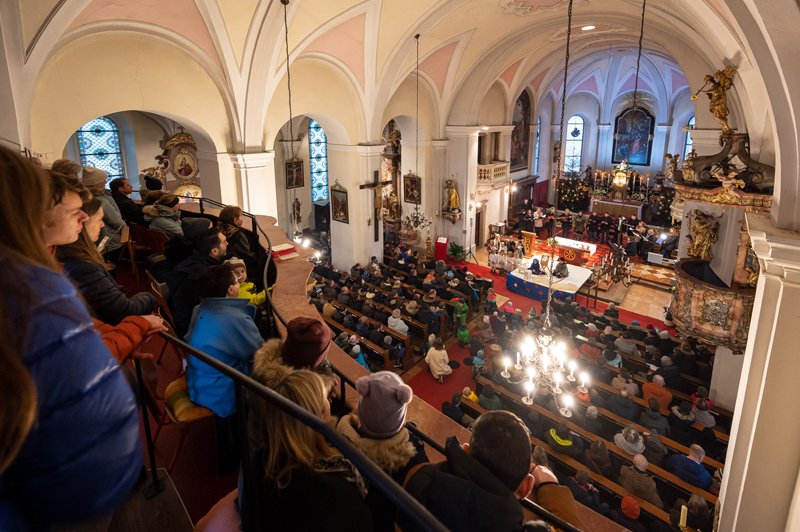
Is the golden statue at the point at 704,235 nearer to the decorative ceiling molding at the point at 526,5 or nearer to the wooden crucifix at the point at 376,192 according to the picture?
the decorative ceiling molding at the point at 526,5

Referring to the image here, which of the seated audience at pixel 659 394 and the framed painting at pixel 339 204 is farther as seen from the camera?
the framed painting at pixel 339 204

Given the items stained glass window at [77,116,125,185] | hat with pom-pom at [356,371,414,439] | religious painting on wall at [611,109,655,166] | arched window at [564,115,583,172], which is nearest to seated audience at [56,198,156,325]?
hat with pom-pom at [356,371,414,439]

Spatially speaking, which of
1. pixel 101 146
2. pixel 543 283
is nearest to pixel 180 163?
pixel 101 146

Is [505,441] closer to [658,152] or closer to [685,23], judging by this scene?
[685,23]

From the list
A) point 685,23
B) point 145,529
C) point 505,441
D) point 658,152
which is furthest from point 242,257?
point 658,152

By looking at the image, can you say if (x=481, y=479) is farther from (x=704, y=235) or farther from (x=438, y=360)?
(x=704, y=235)

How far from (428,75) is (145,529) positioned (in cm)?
1559

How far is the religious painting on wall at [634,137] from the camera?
2681 cm

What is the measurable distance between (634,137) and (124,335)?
3050cm

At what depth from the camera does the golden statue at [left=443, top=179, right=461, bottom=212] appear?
18375mm

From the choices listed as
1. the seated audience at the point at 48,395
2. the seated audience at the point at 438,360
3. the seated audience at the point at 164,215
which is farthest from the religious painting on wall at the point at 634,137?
the seated audience at the point at 48,395

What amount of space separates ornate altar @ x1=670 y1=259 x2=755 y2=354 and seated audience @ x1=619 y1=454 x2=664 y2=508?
7.51 feet

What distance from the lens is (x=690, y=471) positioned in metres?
6.66

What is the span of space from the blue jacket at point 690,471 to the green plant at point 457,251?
12.5 metres
